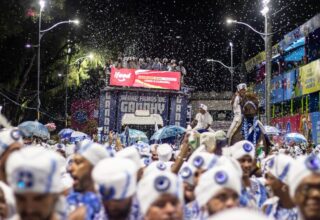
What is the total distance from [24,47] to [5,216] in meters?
29.9

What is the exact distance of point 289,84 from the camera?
136 feet

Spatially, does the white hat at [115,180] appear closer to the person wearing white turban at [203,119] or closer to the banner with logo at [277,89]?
the person wearing white turban at [203,119]

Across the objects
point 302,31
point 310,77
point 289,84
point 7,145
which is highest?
point 302,31

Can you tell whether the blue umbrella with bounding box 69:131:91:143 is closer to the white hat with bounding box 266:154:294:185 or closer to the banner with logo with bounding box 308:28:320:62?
the white hat with bounding box 266:154:294:185

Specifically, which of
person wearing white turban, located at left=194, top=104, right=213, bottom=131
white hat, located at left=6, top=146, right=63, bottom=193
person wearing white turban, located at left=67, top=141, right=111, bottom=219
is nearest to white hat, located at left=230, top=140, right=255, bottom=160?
person wearing white turban, located at left=67, top=141, right=111, bottom=219

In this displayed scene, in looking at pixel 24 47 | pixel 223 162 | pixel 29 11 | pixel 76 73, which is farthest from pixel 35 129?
pixel 76 73

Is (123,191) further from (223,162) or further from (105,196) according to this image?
(223,162)

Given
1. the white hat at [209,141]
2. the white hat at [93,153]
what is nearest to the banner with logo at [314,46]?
the white hat at [209,141]

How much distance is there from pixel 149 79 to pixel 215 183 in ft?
126

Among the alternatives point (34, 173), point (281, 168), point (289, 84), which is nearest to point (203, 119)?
point (281, 168)

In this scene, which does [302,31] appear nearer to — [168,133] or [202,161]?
[168,133]

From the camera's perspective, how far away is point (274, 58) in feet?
156

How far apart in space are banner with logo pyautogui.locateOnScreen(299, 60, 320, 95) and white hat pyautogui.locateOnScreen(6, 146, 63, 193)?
31.1m

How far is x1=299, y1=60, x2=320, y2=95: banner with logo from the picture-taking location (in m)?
34.0
